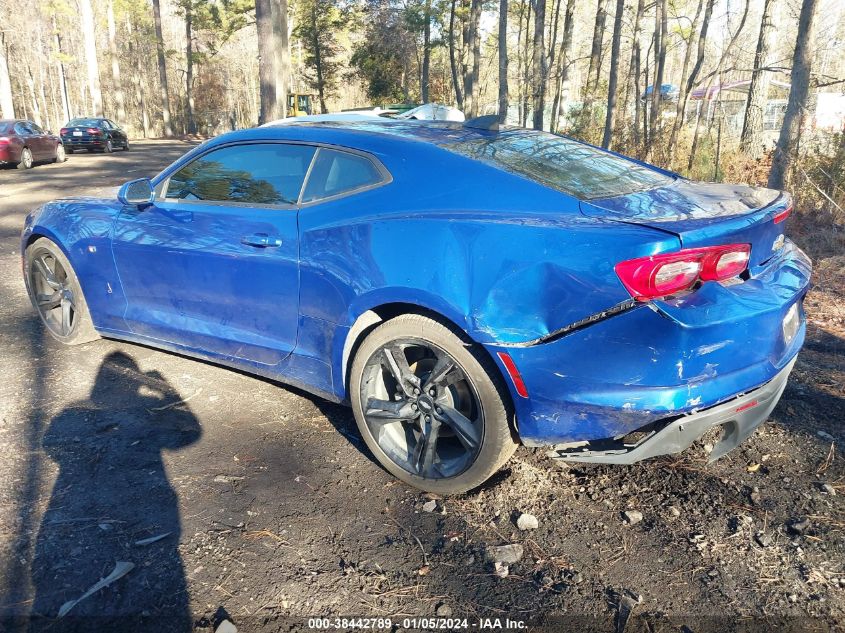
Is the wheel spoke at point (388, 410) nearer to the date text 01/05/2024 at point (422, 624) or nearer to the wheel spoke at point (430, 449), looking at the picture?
the wheel spoke at point (430, 449)

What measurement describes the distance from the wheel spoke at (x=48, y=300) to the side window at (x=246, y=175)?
1455 mm

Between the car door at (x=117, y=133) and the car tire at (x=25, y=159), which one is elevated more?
the car door at (x=117, y=133)

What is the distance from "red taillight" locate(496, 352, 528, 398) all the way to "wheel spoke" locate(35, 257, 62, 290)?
3.60 m

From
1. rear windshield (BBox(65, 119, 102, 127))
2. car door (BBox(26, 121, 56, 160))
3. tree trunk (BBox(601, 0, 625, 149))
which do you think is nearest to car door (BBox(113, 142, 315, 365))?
tree trunk (BBox(601, 0, 625, 149))

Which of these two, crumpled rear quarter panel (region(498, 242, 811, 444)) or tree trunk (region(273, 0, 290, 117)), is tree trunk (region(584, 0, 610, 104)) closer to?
tree trunk (region(273, 0, 290, 117))

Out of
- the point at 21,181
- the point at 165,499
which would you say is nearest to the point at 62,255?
the point at 165,499

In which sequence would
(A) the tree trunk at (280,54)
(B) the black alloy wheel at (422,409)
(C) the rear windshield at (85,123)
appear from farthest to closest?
(C) the rear windshield at (85,123)
(A) the tree trunk at (280,54)
(B) the black alloy wheel at (422,409)

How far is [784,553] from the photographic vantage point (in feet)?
7.95

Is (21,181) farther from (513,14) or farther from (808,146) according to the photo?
(513,14)

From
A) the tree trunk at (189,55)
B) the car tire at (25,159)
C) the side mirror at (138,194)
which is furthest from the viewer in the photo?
the tree trunk at (189,55)

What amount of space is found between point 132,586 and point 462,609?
46.4 inches

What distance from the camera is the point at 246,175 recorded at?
3555 mm

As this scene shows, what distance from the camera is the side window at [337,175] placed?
3.01 m

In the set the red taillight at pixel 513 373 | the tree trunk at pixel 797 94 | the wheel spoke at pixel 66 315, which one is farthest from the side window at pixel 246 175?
the tree trunk at pixel 797 94
